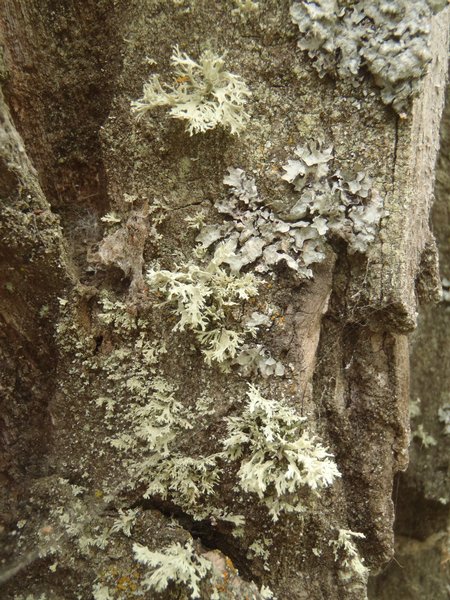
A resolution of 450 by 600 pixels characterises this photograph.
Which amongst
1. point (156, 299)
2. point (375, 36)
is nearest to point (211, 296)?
point (156, 299)

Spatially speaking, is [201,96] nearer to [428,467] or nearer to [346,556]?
[346,556]

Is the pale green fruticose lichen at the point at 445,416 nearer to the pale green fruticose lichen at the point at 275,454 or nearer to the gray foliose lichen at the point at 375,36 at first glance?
the pale green fruticose lichen at the point at 275,454

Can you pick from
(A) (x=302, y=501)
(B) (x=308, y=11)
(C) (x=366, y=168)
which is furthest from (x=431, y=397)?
(B) (x=308, y=11)

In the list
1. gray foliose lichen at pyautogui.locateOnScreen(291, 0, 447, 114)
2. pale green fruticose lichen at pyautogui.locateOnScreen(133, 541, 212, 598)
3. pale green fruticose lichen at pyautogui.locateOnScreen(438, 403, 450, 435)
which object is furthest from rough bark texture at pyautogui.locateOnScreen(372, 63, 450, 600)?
pale green fruticose lichen at pyautogui.locateOnScreen(133, 541, 212, 598)

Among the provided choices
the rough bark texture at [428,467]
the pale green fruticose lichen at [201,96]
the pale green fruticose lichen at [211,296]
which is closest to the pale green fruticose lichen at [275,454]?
the pale green fruticose lichen at [211,296]

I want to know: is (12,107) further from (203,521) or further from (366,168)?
(203,521)

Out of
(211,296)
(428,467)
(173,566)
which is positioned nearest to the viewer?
(173,566)
